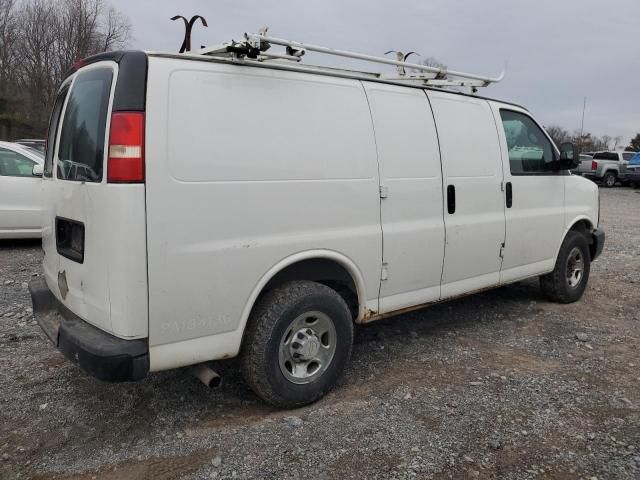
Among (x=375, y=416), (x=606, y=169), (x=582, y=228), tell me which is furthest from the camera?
(x=606, y=169)

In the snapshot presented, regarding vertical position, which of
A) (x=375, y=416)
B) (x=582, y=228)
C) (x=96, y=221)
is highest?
(x=96, y=221)

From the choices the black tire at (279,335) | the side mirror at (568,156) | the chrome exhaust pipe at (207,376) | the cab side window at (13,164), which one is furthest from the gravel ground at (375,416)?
the cab side window at (13,164)

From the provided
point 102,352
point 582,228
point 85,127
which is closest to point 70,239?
point 85,127

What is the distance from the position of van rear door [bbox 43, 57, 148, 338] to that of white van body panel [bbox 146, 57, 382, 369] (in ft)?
0.27

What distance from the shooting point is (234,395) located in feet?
11.9

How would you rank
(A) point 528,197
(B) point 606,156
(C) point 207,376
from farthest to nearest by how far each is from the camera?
(B) point 606,156 < (A) point 528,197 < (C) point 207,376

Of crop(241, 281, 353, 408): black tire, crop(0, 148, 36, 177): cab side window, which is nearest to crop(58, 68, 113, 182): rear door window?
crop(241, 281, 353, 408): black tire

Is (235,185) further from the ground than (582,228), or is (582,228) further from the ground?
(235,185)

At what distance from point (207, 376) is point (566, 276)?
13.7ft

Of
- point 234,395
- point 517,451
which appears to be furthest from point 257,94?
point 517,451

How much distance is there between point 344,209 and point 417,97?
1.24m

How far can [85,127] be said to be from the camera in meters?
3.02

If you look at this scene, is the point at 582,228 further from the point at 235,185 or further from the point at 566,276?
the point at 235,185

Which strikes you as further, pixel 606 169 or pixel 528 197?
pixel 606 169
